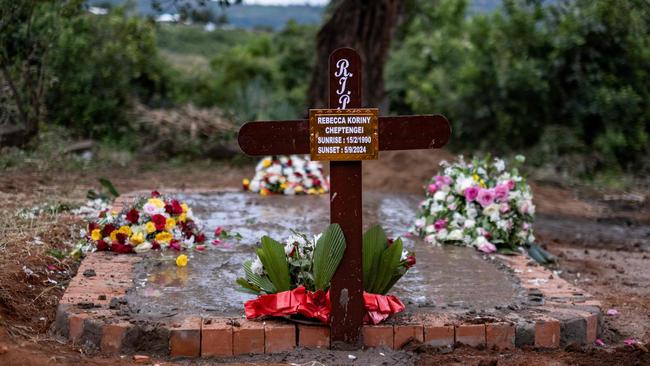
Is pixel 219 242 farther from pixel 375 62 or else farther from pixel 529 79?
pixel 529 79

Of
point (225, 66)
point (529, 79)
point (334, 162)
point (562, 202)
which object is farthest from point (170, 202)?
point (225, 66)

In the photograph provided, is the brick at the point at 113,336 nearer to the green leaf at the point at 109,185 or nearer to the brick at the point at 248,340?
the brick at the point at 248,340

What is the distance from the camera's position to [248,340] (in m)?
3.98

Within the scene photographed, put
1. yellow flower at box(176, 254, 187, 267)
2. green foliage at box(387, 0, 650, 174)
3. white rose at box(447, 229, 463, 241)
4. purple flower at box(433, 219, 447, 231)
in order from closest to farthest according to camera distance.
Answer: yellow flower at box(176, 254, 187, 267) < white rose at box(447, 229, 463, 241) < purple flower at box(433, 219, 447, 231) < green foliage at box(387, 0, 650, 174)

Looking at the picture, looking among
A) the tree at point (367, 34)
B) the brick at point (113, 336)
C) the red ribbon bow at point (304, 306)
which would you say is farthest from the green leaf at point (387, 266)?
the tree at point (367, 34)

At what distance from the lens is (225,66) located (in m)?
18.6

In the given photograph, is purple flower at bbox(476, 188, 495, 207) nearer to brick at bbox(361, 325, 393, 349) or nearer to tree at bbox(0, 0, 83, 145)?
brick at bbox(361, 325, 393, 349)

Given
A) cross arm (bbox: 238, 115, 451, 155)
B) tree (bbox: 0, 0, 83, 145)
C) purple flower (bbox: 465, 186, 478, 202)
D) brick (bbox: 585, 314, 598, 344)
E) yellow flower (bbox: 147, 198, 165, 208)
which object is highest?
tree (bbox: 0, 0, 83, 145)

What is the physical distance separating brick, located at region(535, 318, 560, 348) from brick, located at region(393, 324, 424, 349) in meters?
0.57

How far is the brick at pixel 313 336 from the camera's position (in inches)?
160

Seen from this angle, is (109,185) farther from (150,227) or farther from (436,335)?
(436,335)

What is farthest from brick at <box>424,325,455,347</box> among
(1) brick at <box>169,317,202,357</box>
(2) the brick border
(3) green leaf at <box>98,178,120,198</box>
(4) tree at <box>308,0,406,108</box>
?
(4) tree at <box>308,0,406,108</box>

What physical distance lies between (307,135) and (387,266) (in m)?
0.80

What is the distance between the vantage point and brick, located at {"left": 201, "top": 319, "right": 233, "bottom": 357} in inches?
155
